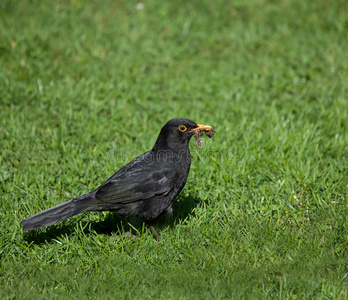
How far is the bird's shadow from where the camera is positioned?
4633 mm

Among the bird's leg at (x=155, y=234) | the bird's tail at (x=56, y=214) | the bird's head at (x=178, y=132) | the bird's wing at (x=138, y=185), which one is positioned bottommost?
the bird's leg at (x=155, y=234)

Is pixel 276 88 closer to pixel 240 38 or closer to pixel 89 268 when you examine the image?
pixel 240 38

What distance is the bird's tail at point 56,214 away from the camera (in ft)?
13.9

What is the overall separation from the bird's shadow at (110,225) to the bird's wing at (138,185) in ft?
1.14

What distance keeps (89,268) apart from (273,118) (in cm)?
357

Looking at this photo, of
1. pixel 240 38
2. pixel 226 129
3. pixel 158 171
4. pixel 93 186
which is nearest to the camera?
pixel 158 171

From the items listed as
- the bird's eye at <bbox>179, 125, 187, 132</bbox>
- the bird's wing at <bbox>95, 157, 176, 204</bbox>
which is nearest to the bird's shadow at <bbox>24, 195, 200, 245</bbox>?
the bird's wing at <bbox>95, 157, 176, 204</bbox>

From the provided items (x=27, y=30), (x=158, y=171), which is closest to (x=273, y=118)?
(x=158, y=171)

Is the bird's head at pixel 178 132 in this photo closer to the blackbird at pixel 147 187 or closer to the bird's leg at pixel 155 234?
the blackbird at pixel 147 187

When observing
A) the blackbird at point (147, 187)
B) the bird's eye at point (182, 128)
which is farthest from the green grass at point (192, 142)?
the bird's eye at point (182, 128)

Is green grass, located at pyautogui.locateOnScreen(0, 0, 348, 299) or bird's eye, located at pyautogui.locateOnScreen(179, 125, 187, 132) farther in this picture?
bird's eye, located at pyautogui.locateOnScreen(179, 125, 187, 132)

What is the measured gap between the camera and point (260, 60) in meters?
8.02

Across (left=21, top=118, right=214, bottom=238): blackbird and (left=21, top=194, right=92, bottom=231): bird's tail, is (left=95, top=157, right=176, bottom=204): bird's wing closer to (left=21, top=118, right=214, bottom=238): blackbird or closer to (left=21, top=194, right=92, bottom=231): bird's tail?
(left=21, top=118, right=214, bottom=238): blackbird

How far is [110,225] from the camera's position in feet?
16.2
